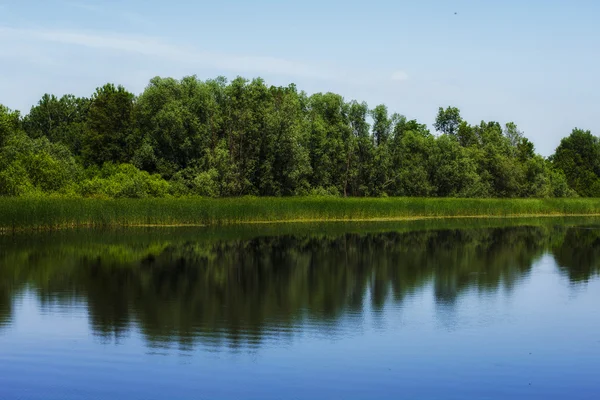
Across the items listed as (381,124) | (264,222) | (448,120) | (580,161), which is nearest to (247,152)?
(264,222)

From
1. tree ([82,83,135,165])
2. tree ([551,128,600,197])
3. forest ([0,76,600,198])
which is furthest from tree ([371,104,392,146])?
tree ([551,128,600,197])

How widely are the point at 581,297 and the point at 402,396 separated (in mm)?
12716

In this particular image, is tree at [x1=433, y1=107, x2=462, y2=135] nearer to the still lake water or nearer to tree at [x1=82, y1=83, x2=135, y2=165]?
tree at [x1=82, y1=83, x2=135, y2=165]

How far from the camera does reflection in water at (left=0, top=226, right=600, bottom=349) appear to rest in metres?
18.0

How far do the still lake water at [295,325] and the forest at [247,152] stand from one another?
1243 inches

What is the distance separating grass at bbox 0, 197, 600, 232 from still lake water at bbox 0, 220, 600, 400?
11.9 m

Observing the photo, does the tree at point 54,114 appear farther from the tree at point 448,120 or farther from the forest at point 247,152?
the tree at point 448,120

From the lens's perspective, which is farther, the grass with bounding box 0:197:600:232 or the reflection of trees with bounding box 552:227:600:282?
the grass with bounding box 0:197:600:232

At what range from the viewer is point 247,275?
27.1 metres

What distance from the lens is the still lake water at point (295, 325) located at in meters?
12.8

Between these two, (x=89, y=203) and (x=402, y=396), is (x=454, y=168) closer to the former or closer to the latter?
(x=89, y=203)

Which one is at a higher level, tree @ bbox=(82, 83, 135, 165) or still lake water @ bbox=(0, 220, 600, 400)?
tree @ bbox=(82, 83, 135, 165)

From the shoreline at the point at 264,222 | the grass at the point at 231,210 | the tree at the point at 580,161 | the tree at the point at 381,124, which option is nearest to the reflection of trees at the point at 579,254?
the shoreline at the point at 264,222

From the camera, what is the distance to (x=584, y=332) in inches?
686
